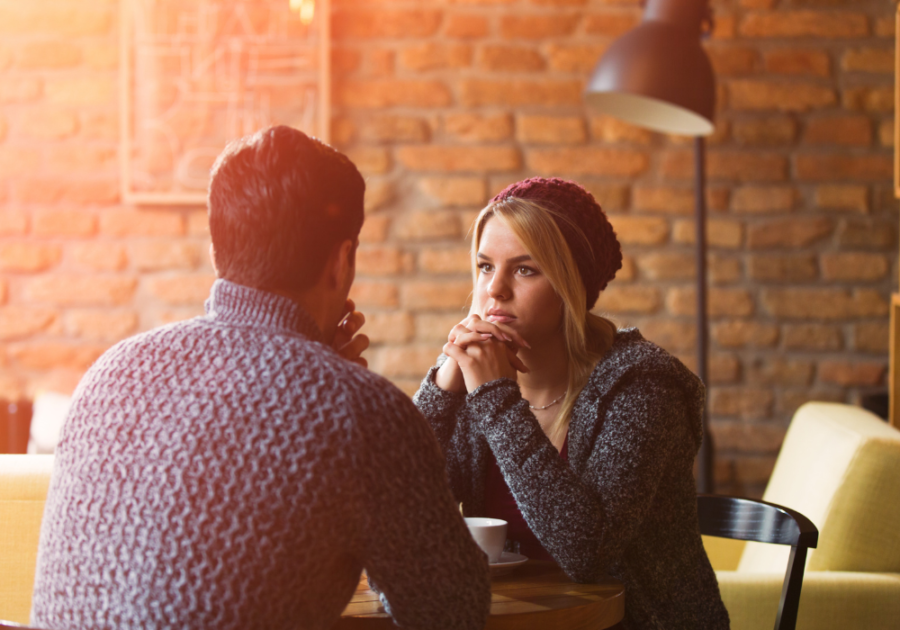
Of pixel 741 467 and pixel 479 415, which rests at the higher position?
pixel 479 415

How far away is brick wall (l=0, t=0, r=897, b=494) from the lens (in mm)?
2812

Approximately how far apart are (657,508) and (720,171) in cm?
172

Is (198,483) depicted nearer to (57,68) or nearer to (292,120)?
(292,120)

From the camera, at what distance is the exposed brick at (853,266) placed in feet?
9.23

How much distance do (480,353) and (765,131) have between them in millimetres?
1812

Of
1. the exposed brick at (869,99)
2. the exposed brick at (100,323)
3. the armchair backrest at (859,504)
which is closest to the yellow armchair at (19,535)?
the exposed brick at (100,323)

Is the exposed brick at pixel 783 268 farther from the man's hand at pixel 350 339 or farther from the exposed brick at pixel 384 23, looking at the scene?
the man's hand at pixel 350 339

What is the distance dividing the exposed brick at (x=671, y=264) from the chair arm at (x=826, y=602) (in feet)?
4.18

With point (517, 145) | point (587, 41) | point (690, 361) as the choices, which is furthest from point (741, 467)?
point (587, 41)

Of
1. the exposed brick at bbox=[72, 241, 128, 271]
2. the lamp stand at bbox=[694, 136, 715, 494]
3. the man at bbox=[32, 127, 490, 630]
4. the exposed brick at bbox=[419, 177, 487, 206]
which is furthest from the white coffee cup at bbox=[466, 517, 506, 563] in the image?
the exposed brick at bbox=[72, 241, 128, 271]

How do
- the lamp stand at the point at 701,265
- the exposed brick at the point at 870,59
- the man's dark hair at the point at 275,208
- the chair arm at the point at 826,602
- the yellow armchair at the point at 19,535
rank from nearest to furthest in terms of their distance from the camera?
the man's dark hair at the point at 275,208
the chair arm at the point at 826,602
the yellow armchair at the point at 19,535
the lamp stand at the point at 701,265
the exposed brick at the point at 870,59

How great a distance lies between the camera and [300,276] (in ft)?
3.17

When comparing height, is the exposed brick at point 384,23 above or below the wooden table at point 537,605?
above

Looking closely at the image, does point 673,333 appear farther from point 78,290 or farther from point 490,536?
point 78,290
